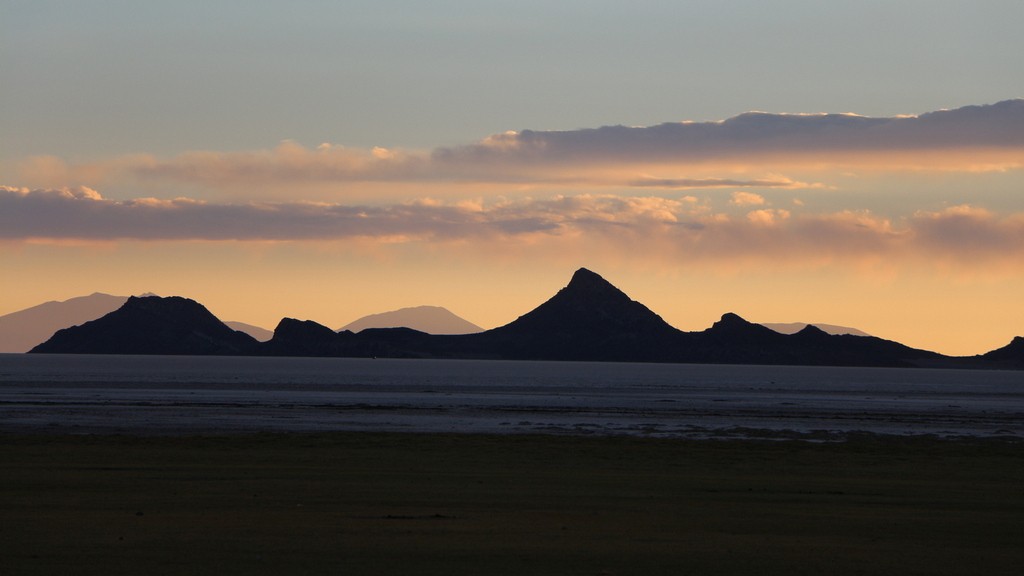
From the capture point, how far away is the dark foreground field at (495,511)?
1850cm

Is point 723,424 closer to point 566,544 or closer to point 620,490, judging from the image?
point 620,490

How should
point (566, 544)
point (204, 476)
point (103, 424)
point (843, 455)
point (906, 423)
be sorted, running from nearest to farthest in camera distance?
point (566, 544) → point (204, 476) → point (843, 455) → point (103, 424) → point (906, 423)

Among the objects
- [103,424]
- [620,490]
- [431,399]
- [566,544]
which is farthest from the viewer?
[431,399]

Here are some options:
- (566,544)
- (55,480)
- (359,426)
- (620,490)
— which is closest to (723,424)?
(359,426)

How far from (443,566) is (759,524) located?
8521 mm

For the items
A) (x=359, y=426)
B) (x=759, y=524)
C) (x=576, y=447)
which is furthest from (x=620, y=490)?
(x=359, y=426)

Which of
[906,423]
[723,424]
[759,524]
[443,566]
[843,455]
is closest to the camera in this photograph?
[443,566]

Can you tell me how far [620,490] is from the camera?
30.2m

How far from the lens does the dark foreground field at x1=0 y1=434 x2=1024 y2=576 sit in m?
18.5

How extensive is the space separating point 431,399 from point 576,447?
198 ft

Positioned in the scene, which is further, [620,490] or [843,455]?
[843,455]

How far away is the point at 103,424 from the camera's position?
60.3m

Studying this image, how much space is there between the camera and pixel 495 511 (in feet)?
82.7

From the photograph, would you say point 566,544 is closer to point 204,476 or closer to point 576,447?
point 204,476
